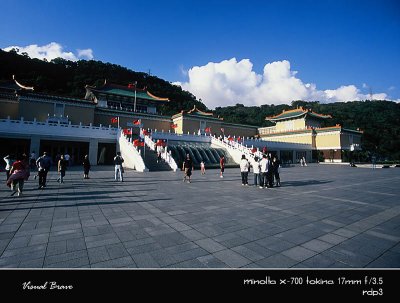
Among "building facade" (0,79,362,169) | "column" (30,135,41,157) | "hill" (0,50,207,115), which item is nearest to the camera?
"column" (30,135,41,157)

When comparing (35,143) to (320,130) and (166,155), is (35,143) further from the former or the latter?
(320,130)

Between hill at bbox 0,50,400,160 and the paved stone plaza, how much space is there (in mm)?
37254

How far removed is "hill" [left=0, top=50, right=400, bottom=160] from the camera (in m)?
50.2

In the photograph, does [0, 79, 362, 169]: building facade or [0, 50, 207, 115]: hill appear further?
[0, 50, 207, 115]: hill

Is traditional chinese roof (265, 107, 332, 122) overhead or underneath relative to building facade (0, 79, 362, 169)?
overhead

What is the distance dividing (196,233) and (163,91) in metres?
80.5

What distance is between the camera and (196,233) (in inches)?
162

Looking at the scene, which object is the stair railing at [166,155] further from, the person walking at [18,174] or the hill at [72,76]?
the hill at [72,76]

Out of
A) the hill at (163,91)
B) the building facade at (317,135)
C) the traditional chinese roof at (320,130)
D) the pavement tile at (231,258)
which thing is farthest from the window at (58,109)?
the traditional chinese roof at (320,130)

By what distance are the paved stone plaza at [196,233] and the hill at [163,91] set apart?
3725 centimetres

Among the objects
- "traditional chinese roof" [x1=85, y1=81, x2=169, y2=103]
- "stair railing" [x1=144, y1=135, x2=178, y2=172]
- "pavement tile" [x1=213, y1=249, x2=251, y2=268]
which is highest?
"traditional chinese roof" [x1=85, y1=81, x2=169, y2=103]

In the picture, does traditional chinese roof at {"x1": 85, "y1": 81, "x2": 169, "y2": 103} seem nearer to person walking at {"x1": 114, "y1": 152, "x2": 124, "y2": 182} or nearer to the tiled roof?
the tiled roof

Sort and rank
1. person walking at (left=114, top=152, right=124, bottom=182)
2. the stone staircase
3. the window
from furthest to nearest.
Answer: the window
the stone staircase
person walking at (left=114, top=152, right=124, bottom=182)

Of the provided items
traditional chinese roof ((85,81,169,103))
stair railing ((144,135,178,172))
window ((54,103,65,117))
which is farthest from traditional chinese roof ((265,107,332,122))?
window ((54,103,65,117))
